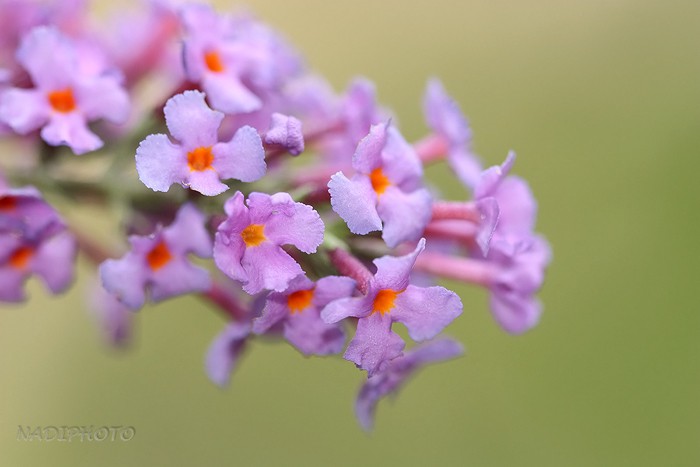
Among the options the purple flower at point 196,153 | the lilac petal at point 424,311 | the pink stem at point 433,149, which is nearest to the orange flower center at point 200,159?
the purple flower at point 196,153

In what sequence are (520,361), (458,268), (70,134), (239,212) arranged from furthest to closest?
1. (520,361)
2. (458,268)
3. (70,134)
4. (239,212)

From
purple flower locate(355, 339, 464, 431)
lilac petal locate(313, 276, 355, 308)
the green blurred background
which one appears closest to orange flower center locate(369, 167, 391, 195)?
lilac petal locate(313, 276, 355, 308)

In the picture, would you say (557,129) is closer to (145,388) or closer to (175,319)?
(175,319)

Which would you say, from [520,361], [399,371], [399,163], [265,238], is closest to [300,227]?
[265,238]

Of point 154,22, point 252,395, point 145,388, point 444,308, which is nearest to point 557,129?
point 252,395

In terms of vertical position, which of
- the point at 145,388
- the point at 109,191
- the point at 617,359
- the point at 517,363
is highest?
the point at 109,191

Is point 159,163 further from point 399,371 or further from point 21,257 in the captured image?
point 399,371
